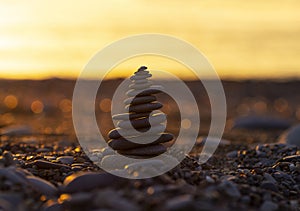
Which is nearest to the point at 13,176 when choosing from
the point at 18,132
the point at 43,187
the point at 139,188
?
the point at 43,187

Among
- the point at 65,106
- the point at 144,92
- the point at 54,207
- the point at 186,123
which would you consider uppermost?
the point at 65,106

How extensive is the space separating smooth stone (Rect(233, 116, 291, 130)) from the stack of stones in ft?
32.2

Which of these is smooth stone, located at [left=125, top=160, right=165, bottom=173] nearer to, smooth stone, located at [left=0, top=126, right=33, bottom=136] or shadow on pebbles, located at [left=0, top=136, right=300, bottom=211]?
shadow on pebbles, located at [left=0, top=136, right=300, bottom=211]

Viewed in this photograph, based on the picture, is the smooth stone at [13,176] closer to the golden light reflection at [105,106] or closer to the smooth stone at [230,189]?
the smooth stone at [230,189]

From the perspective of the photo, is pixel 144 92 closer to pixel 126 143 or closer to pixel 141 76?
pixel 141 76

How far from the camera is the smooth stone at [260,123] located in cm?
1545

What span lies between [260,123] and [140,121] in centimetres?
1045

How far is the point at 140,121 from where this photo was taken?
19.0 ft

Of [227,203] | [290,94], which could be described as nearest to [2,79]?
[290,94]

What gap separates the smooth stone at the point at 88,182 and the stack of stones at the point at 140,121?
118cm

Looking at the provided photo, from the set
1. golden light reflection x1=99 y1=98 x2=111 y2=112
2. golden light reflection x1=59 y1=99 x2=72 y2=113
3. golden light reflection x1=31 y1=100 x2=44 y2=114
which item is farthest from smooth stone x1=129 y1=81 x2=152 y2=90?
golden light reflection x1=99 y1=98 x2=111 y2=112

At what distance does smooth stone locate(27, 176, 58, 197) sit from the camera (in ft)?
14.9

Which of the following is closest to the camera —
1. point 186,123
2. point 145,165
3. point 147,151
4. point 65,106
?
point 145,165

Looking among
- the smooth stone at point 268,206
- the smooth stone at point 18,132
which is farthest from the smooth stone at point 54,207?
the smooth stone at point 18,132
